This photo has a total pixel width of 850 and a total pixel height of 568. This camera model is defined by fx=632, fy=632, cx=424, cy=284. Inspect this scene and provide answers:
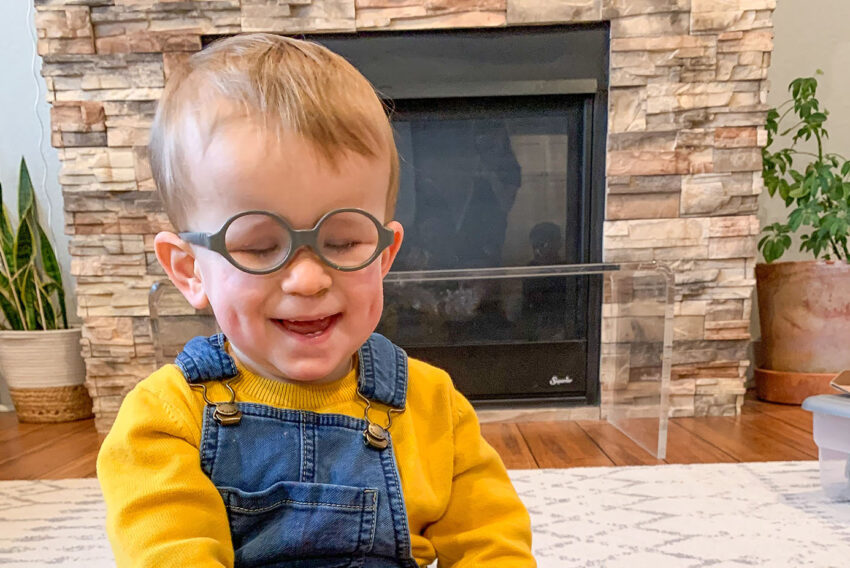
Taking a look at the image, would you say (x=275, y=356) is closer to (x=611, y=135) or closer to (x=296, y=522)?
(x=296, y=522)

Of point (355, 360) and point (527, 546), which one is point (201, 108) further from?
point (527, 546)

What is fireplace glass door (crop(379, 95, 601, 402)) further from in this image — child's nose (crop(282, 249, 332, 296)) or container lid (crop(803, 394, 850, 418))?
child's nose (crop(282, 249, 332, 296))

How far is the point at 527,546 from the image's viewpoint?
0.58 metres

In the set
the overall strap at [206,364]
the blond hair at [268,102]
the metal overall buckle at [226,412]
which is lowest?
Answer: the metal overall buckle at [226,412]

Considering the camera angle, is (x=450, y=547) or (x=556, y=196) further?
(x=556, y=196)

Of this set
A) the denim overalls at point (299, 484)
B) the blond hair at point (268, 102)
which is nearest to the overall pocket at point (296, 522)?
the denim overalls at point (299, 484)

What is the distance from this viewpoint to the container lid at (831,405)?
Answer: 3.32 ft

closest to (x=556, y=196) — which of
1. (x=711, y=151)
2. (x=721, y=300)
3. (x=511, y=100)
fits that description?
(x=511, y=100)

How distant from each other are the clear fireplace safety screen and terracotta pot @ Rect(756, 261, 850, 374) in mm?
485

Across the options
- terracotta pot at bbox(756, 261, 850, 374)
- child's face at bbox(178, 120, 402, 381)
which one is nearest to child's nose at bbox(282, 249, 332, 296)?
child's face at bbox(178, 120, 402, 381)

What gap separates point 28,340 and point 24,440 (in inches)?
10.9

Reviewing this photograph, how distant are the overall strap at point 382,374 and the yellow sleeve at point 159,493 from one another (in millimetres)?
143

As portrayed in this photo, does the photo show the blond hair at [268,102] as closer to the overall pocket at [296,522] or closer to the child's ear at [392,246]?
the child's ear at [392,246]

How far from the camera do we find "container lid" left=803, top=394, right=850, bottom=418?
1.01m
